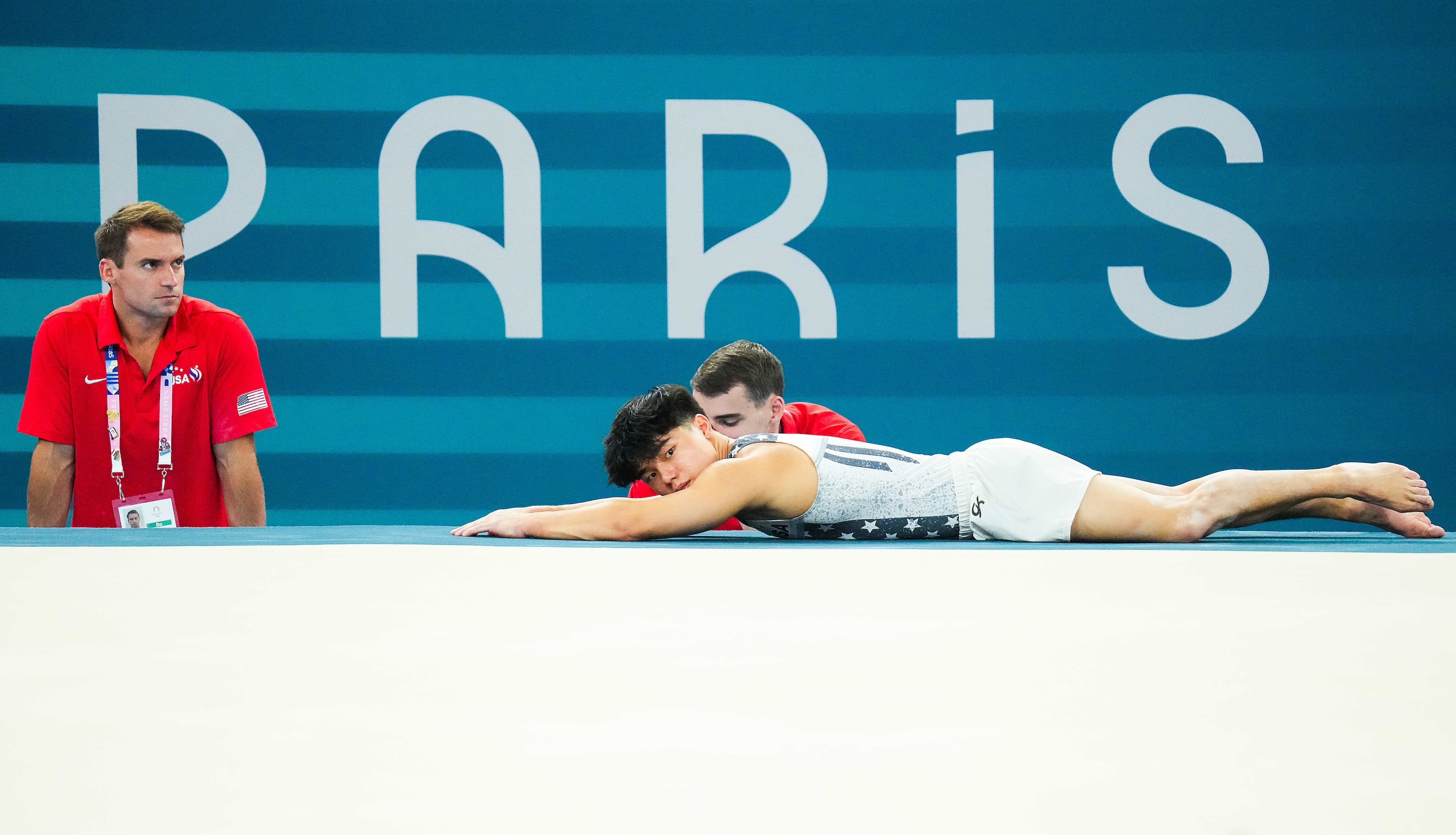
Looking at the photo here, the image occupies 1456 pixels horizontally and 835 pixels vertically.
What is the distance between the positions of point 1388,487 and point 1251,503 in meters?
0.25

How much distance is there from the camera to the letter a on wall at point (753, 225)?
11.9ft

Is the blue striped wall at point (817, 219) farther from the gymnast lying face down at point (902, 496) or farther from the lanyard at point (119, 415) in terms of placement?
the gymnast lying face down at point (902, 496)

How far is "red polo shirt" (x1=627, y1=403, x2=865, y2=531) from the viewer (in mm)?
2782

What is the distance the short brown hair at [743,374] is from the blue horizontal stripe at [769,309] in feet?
3.05

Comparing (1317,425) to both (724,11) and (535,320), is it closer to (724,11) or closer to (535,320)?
(724,11)

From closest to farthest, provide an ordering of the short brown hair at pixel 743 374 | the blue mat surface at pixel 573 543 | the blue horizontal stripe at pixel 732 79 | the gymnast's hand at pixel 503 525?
the blue mat surface at pixel 573 543
the gymnast's hand at pixel 503 525
the short brown hair at pixel 743 374
the blue horizontal stripe at pixel 732 79

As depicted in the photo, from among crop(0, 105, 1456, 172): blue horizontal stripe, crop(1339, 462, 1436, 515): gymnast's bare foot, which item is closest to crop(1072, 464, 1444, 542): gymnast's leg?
crop(1339, 462, 1436, 515): gymnast's bare foot

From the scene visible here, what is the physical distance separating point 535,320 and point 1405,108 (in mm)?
3157

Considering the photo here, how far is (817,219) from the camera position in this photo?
3633 millimetres

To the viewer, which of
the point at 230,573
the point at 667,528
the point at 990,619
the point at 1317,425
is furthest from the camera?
the point at 1317,425

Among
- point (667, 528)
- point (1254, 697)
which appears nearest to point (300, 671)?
point (1254, 697)

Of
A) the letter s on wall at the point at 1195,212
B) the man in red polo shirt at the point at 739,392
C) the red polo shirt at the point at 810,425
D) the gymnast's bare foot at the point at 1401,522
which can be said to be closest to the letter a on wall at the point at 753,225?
the red polo shirt at the point at 810,425

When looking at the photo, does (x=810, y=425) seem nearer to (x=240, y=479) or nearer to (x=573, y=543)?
Answer: (x=573, y=543)

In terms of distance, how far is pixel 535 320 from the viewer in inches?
142
